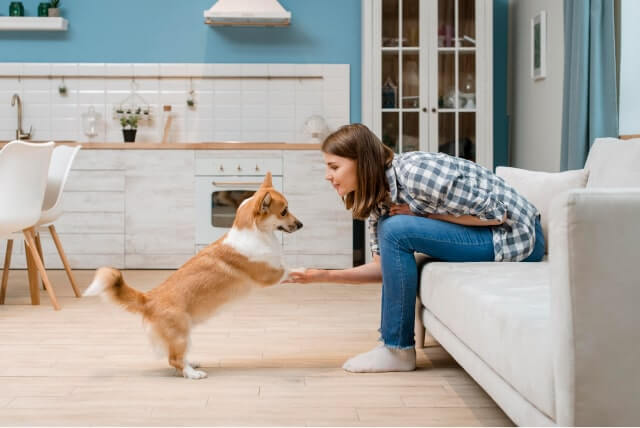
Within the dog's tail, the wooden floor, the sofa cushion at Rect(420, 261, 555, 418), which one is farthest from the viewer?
the dog's tail

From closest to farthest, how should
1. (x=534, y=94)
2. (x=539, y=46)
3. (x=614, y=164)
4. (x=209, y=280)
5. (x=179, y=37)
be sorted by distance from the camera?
(x=209, y=280) < (x=614, y=164) < (x=539, y=46) < (x=534, y=94) < (x=179, y=37)

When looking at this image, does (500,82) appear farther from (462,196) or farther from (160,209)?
(462,196)

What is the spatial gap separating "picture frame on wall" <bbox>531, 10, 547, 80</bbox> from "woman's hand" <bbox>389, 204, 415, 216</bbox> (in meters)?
2.83

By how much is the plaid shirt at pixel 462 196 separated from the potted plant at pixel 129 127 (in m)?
3.29

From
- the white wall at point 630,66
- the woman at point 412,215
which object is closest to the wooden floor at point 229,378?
the woman at point 412,215

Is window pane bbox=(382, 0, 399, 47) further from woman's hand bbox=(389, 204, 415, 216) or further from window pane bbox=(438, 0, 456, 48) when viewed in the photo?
woman's hand bbox=(389, 204, 415, 216)

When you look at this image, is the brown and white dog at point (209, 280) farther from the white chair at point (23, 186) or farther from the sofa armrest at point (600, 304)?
the white chair at point (23, 186)

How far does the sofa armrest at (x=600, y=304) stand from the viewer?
1204 millimetres

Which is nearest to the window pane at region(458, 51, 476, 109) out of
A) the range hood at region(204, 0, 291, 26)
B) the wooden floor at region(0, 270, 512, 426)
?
the range hood at region(204, 0, 291, 26)

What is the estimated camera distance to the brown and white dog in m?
2.09

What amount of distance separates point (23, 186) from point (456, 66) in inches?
118

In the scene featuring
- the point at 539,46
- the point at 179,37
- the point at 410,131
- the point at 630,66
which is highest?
the point at 179,37

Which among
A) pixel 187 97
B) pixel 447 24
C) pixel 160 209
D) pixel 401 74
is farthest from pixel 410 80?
pixel 160 209

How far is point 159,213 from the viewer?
482cm
